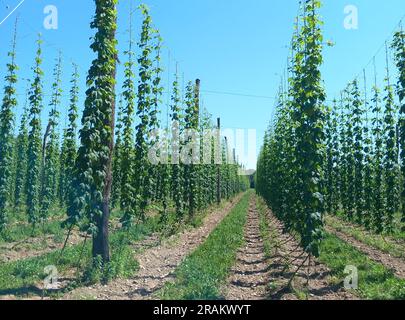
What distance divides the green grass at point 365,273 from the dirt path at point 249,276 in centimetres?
165

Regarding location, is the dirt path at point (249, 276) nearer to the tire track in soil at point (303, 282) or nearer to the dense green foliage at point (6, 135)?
the tire track in soil at point (303, 282)

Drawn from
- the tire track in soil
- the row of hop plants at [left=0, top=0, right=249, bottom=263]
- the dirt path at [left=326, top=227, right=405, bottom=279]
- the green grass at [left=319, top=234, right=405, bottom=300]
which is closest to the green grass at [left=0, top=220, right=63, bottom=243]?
the row of hop plants at [left=0, top=0, right=249, bottom=263]

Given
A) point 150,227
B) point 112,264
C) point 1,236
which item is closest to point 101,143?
point 112,264

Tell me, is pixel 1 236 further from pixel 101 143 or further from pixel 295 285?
pixel 295 285

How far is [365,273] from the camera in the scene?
944 cm

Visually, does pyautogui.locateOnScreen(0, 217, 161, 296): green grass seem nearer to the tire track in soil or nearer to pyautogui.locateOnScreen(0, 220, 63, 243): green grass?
the tire track in soil

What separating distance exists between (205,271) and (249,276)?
1.23m

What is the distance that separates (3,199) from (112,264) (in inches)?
274

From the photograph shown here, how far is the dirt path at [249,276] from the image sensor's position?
27.2 ft

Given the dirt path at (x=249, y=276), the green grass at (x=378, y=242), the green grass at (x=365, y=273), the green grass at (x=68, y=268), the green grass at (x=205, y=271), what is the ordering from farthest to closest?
the green grass at (x=378, y=242)
the dirt path at (x=249, y=276)
the green grass at (x=68, y=268)
the green grass at (x=365, y=273)
the green grass at (x=205, y=271)

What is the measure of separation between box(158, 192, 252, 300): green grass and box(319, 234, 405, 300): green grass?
260 cm

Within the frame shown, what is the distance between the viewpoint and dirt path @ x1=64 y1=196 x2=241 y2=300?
771 centimetres

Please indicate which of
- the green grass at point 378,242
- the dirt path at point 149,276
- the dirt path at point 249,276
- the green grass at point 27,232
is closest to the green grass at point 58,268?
the dirt path at point 149,276
